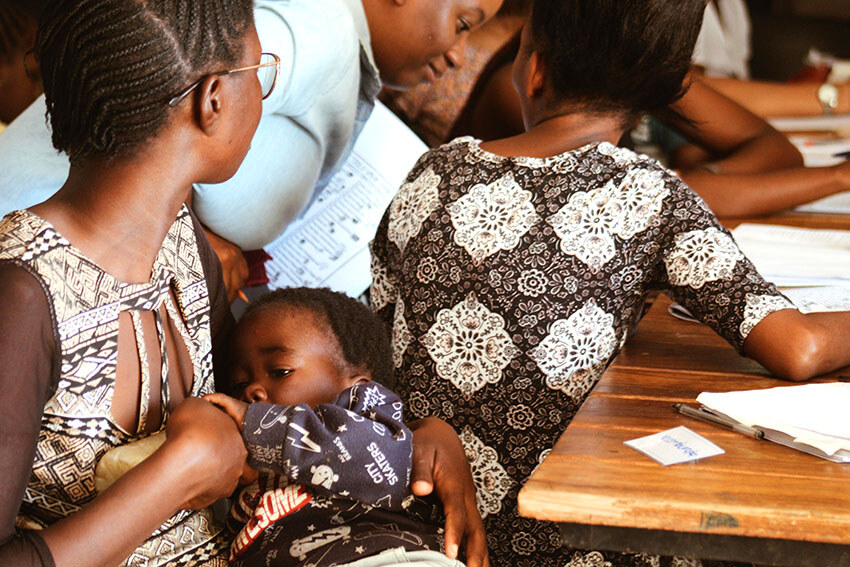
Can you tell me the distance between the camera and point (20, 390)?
0.98 m

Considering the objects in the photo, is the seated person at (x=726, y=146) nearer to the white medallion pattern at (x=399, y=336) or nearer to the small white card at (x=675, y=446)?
the white medallion pattern at (x=399, y=336)

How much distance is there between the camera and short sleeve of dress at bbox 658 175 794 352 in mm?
1328

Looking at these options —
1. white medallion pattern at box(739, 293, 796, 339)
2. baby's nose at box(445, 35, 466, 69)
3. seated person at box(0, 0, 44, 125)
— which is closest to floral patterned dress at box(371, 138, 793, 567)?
white medallion pattern at box(739, 293, 796, 339)

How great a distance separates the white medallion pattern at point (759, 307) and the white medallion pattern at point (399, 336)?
60 cm

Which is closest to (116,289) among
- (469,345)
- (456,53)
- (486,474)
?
(469,345)

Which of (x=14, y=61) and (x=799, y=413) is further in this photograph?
(x=14, y=61)

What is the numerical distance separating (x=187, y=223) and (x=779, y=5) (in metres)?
6.22

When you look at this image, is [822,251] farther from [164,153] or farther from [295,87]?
[164,153]

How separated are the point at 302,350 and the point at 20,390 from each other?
0.55 meters

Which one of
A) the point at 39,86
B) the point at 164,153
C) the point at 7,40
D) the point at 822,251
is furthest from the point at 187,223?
the point at 7,40

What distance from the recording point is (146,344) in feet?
3.96

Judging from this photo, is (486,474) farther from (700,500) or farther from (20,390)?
(20,390)

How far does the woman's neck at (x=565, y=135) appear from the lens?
1.59m

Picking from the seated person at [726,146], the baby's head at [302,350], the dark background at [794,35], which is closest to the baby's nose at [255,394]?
the baby's head at [302,350]
